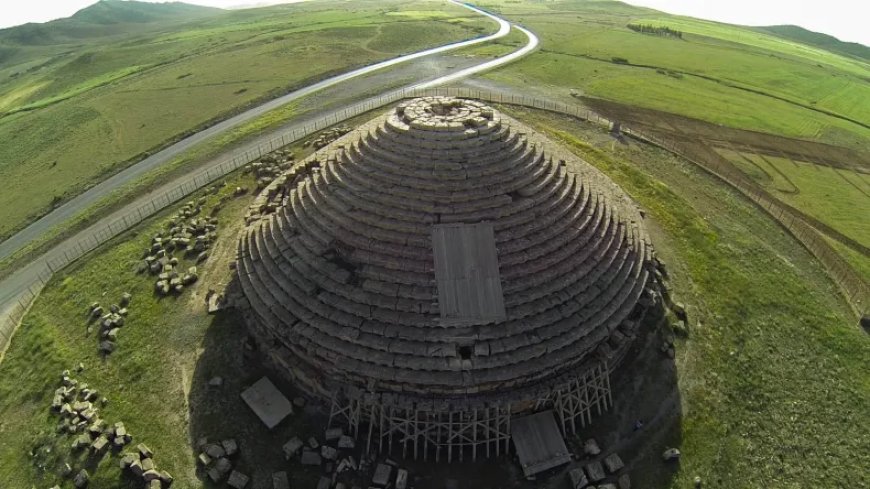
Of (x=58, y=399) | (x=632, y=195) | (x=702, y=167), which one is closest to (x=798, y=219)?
(x=702, y=167)

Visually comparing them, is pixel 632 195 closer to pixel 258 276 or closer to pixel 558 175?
pixel 558 175

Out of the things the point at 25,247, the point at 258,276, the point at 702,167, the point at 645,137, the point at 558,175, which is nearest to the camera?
the point at 258,276

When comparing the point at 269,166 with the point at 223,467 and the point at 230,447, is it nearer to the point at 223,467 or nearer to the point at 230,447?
the point at 230,447

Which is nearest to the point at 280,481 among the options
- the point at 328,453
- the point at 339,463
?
the point at 328,453

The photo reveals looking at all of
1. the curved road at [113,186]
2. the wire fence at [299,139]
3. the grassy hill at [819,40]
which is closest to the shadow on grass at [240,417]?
the curved road at [113,186]

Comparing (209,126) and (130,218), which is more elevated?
(209,126)
